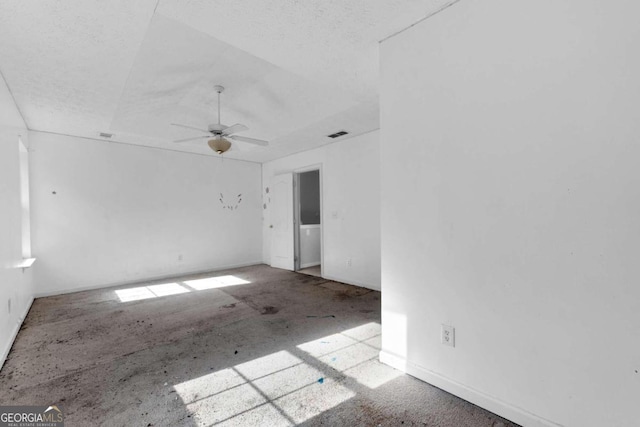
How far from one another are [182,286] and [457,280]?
14.3 ft

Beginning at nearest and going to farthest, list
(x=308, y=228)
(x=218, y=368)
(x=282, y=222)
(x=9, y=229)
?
(x=218, y=368), (x=9, y=229), (x=282, y=222), (x=308, y=228)

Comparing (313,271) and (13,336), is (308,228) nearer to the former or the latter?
(313,271)

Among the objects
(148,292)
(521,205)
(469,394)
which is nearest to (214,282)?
(148,292)

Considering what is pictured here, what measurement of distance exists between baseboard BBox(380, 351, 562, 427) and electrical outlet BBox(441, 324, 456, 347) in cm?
24

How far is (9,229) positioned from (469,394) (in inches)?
158

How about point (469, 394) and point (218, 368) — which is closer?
point (469, 394)

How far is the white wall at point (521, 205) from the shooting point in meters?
1.27

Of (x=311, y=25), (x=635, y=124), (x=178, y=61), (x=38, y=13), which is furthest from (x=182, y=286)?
(x=635, y=124)

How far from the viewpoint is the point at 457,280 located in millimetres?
1778

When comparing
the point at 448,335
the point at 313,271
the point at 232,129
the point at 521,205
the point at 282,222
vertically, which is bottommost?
the point at 313,271

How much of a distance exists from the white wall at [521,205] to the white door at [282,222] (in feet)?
13.2

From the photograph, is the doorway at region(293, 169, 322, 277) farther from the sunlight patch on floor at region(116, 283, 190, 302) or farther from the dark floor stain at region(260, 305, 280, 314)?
the sunlight patch on floor at region(116, 283, 190, 302)

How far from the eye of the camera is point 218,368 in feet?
7.16

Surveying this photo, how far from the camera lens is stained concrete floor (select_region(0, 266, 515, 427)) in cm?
167
